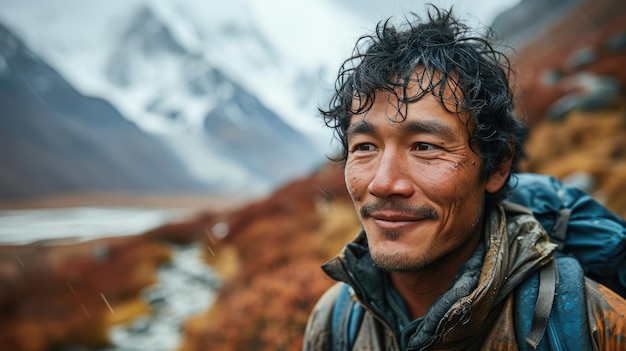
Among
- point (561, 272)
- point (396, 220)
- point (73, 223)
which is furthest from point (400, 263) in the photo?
point (73, 223)

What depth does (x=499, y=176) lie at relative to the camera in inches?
65.4

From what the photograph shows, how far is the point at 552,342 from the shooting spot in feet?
4.06

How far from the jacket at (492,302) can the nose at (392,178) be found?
0.35 metres

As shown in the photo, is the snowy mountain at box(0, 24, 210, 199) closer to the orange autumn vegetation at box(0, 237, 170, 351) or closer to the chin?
the orange autumn vegetation at box(0, 237, 170, 351)

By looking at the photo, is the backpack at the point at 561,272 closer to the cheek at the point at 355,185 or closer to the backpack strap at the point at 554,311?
the backpack strap at the point at 554,311

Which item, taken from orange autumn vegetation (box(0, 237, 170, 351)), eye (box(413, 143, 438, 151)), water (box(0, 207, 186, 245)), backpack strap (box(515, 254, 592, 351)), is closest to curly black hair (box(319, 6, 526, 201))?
eye (box(413, 143, 438, 151))

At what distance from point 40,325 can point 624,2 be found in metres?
33.5

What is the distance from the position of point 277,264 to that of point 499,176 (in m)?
7.46

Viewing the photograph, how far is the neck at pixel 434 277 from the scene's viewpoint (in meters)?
1.57

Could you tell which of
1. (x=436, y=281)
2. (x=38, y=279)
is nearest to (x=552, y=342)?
(x=436, y=281)

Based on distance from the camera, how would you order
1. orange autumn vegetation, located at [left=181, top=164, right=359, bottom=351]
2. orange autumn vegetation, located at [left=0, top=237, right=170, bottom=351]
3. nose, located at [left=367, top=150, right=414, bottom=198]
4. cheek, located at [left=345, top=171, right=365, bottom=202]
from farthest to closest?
1. orange autumn vegetation, located at [left=0, top=237, right=170, bottom=351]
2. orange autumn vegetation, located at [left=181, top=164, right=359, bottom=351]
3. cheek, located at [left=345, top=171, right=365, bottom=202]
4. nose, located at [left=367, top=150, right=414, bottom=198]

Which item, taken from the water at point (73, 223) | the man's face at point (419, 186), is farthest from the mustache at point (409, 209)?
the water at point (73, 223)

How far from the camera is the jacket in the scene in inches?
49.6

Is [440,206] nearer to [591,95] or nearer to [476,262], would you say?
[476,262]
